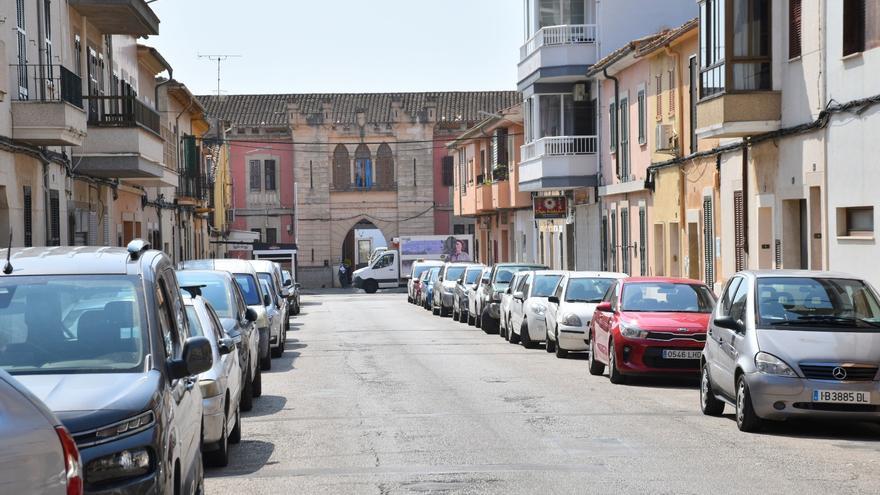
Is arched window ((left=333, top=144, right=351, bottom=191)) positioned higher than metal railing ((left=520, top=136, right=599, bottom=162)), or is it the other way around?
arched window ((left=333, top=144, right=351, bottom=191))

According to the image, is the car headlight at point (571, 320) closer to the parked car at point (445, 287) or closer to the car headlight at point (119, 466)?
the car headlight at point (119, 466)

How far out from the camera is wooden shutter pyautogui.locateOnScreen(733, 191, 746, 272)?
26.9 metres

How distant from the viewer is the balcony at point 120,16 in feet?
95.8

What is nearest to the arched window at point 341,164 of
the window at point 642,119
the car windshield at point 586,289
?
the window at point 642,119

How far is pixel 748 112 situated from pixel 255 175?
60202mm

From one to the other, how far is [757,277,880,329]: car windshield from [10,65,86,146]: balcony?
14333 millimetres

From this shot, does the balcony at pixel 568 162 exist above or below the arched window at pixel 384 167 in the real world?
below

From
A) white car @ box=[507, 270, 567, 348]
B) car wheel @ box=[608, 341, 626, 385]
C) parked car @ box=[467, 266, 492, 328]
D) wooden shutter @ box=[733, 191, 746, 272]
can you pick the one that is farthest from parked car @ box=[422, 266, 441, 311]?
car wheel @ box=[608, 341, 626, 385]

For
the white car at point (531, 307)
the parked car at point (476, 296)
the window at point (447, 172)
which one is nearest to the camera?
the white car at point (531, 307)

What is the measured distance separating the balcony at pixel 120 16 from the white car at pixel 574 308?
11.4m

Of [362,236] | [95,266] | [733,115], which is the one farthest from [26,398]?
[362,236]

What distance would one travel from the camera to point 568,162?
41.0m

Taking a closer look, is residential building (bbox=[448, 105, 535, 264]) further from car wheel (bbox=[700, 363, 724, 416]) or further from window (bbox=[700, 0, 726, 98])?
car wheel (bbox=[700, 363, 724, 416])

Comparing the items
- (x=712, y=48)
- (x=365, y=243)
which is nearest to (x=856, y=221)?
(x=712, y=48)
